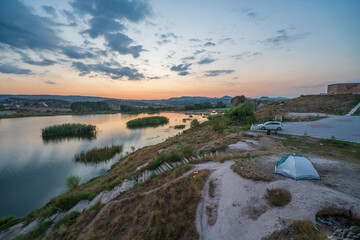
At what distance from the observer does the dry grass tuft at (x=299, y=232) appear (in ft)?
13.0

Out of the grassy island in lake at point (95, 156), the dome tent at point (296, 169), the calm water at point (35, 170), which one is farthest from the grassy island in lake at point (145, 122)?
the dome tent at point (296, 169)

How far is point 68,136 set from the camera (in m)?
36.8

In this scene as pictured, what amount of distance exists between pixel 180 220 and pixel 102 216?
4734 millimetres

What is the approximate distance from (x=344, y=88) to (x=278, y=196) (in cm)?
5113

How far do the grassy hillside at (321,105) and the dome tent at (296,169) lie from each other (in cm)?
2388

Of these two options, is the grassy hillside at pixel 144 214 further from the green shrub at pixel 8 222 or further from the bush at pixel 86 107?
the bush at pixel 86 107

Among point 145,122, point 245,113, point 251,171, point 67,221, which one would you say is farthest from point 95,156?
point 145,122

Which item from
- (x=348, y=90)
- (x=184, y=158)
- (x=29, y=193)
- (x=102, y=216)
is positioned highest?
(x=348, y=90)

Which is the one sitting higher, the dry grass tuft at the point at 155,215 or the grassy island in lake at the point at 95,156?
the dry grass tuft at the point at 155,215

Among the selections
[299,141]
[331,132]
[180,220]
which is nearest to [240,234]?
[180,220]

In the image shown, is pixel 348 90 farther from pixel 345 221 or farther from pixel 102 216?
pixel 102 216

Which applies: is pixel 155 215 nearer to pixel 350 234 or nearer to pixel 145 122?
pixel 350 234

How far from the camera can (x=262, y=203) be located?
5695 millimetres

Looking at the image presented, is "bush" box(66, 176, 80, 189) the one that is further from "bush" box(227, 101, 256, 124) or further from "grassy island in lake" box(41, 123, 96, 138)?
"bush" box(227, 101, 256, 124)
